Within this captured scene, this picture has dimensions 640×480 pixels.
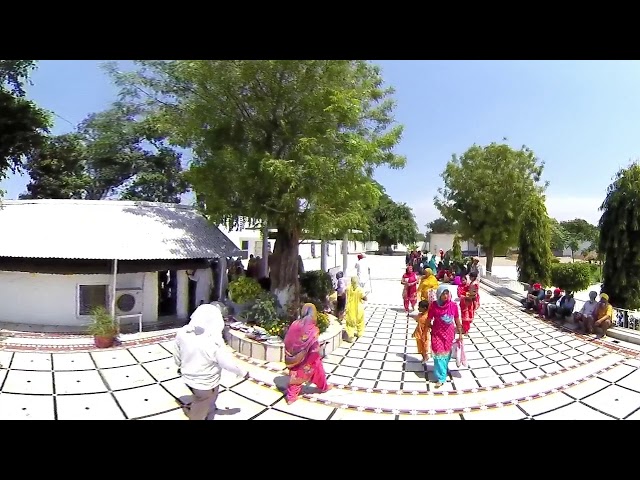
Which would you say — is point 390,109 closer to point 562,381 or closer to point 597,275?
point 562,381

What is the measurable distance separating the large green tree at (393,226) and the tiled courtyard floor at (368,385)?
31.1 m

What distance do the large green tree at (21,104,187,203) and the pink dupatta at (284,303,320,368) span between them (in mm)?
14256

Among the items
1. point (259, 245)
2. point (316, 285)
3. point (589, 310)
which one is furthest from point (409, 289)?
point (259, 245)

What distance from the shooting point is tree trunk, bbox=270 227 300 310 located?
24.0 feet

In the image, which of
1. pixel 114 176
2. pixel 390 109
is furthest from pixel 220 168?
pixel 114 176

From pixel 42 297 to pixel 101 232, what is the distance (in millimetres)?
1840

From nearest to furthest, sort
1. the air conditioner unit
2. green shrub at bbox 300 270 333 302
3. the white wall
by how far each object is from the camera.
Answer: the white wall → the air conditioner unit → green shrub at bbox 300 270 333 302

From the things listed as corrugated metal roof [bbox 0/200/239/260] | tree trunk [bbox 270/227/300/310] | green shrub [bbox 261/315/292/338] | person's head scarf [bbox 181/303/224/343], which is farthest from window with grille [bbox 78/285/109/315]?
person's head scarf [bbox 181/303/224/343]

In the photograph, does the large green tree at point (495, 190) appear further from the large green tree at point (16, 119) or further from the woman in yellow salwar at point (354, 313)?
the large green tree at point (16, 119)

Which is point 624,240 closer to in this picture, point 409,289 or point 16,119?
point 409,289

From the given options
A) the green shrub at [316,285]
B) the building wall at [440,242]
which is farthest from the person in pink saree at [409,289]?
the building wall at [440,242]

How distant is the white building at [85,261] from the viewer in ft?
22.8

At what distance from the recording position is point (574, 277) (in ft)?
30.8

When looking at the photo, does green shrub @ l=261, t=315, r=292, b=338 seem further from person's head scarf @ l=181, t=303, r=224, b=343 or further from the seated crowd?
the seated crowd
